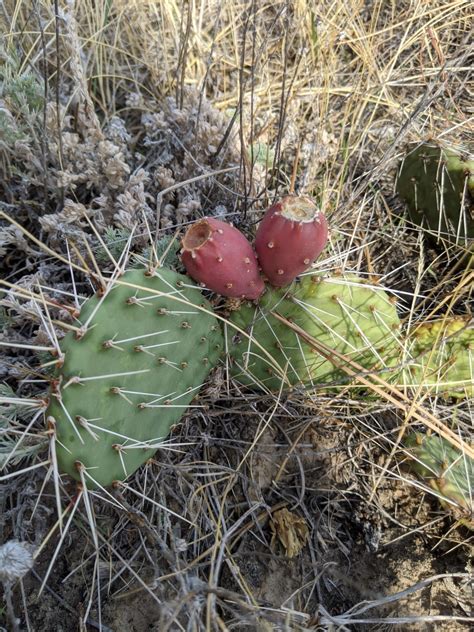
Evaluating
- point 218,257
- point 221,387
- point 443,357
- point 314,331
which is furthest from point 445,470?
point 218,257

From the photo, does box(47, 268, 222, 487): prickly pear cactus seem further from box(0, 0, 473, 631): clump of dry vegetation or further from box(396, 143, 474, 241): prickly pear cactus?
box(396, 143, 474, 241): prickly pear cactus

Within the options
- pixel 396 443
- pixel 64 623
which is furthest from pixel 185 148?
pixel 64 623

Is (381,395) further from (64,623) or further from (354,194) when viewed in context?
(64,623)

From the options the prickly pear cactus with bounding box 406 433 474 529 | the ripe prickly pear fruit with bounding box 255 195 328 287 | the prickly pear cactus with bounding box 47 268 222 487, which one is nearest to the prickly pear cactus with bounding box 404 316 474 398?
the prickly pear cactus with bounding box 406 433 474 529

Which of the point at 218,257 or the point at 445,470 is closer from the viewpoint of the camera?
the point at 218,257

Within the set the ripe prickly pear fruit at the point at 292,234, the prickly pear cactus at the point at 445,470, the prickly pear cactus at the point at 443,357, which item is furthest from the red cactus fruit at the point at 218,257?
the prickly pear cactus at the point at 445,470

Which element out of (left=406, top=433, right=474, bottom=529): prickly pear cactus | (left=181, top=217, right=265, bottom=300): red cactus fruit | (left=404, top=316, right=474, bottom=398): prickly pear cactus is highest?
(left=181, top=217, right=265, bottom=300): red cactus fruit

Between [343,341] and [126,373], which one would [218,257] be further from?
[343,341]
